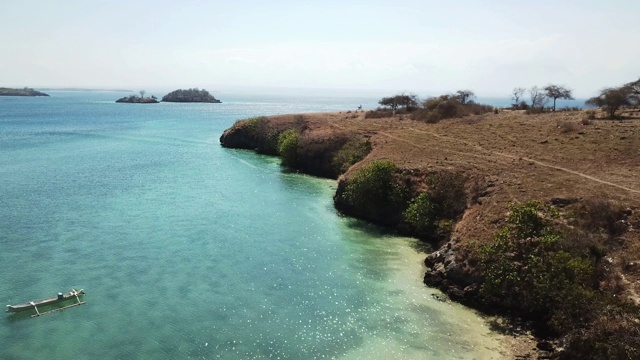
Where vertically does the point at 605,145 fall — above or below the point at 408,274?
above

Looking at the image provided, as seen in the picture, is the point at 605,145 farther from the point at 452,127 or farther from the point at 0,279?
the point at 0,279

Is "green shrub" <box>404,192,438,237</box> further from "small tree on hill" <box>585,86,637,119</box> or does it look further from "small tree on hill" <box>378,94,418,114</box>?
"small tree on hill" <box>378,94,418,114</box>

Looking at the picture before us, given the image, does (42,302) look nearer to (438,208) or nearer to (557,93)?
(438,208)

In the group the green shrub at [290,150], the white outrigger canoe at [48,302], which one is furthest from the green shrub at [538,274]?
the green shrub at [290,150]

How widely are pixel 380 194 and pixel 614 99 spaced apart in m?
45.2

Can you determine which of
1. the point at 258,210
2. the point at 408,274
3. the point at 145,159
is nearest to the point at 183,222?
the point at 258,210

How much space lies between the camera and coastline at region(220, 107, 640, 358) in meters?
36.1

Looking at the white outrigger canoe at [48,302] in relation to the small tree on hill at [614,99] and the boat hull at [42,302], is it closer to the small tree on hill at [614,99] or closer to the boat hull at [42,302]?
the boat hull at [42,302]

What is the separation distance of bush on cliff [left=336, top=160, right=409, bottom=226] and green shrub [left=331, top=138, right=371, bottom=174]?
16.5 m

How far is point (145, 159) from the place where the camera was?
Answer: 90.8m

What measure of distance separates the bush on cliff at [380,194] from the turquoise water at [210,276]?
2413 mm

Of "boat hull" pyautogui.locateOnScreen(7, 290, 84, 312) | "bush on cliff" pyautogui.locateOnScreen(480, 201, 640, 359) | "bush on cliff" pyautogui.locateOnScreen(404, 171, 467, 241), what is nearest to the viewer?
"bush on cliff" pyautogui.locateOnScreen(480, 201, 640, 359)

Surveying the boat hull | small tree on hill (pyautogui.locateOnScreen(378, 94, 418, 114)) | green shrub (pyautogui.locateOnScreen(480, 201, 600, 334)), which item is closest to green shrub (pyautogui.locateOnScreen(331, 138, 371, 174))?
green shrub (pyautogui.locateOnScreen(480, 201, 600, 334))

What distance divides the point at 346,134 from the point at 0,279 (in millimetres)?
54258
